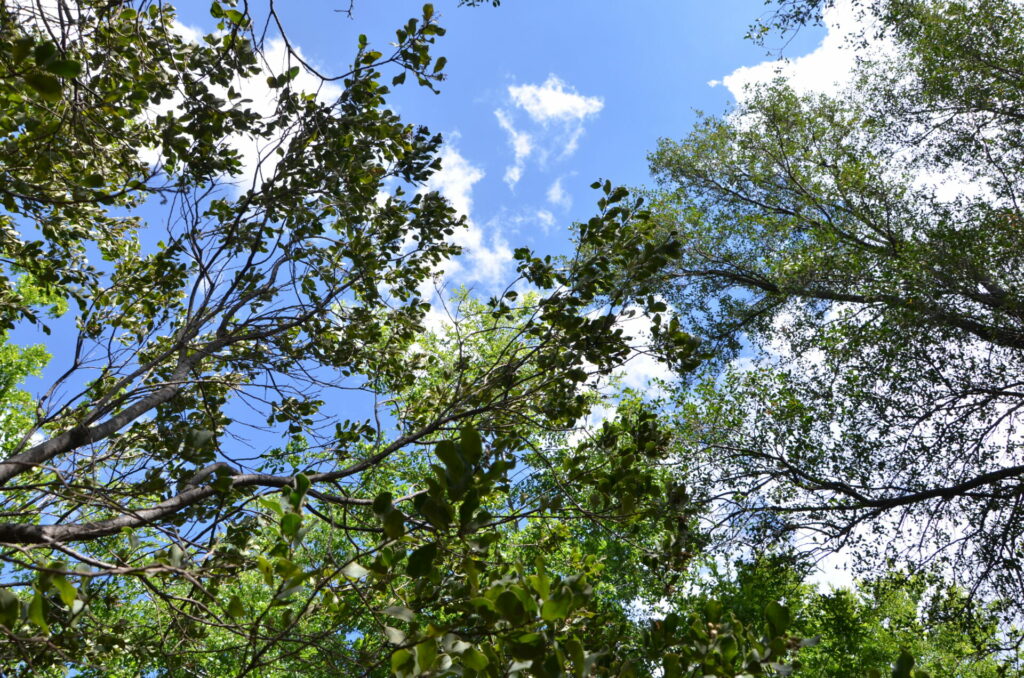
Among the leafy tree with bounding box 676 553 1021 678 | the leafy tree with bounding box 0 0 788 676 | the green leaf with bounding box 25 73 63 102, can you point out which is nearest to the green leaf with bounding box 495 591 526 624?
the leafy tree with bounding box 0 0 788 676

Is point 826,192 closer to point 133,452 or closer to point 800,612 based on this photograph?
point 800,612

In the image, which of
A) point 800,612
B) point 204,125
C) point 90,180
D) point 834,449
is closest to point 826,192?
point 834,449

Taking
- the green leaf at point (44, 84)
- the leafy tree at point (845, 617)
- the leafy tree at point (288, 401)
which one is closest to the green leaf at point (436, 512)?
the leafy tree at point (288, 401)

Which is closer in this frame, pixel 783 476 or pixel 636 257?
pixel 636 257

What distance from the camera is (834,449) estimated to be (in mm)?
9000

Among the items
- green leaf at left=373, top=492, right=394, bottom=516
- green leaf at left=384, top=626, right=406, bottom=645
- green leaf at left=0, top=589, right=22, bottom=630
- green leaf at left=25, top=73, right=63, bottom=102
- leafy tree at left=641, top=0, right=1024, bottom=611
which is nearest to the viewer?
green leaf at left=0, top=589, right=22, bottom=630

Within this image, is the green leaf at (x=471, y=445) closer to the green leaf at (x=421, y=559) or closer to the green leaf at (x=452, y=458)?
the green leaf at (x=452, y=458)

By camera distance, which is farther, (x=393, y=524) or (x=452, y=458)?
(x=393, y=524)

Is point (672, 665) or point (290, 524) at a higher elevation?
point (290, 524)

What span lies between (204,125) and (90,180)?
1.14 metres

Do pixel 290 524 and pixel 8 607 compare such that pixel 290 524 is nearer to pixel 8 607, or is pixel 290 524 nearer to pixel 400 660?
pixel 400 660

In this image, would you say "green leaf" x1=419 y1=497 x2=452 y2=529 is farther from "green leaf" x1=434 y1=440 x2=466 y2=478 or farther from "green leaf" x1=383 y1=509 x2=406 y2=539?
"green leaf" x1=434 y1=440 x2=466 y2=478

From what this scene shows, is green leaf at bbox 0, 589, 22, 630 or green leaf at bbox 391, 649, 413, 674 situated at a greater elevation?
green leaf at bbox 0, 589, 22, 630

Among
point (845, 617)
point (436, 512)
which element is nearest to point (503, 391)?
point (436, 512)
